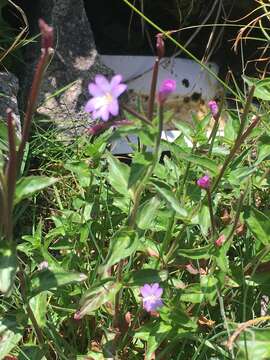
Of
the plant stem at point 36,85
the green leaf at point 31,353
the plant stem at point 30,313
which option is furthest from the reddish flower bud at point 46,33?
the green leaf at point 31,353

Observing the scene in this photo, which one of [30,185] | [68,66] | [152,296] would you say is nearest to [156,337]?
[152,296]

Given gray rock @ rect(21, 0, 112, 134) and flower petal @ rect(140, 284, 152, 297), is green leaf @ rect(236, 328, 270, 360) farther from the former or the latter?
gray rock @ rect(21, 0, 112, 134)

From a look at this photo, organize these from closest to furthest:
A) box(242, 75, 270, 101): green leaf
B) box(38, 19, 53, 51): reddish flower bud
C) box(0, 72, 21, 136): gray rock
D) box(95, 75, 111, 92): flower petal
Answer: box(38, 19, 53, 51): reddish flower bud, box(95, 75, 111, 92): flower petal, box(242, 75, 270, 101): green leaf, box(0, 72, 21, 136): gray rock

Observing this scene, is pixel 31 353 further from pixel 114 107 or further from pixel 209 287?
pixel 114 107

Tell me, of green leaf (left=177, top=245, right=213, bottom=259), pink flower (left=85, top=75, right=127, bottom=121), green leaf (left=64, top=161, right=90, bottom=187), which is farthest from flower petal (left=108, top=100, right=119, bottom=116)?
green leaf (left=64, top=161, right=90, bottom=187)

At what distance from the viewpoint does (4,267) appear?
0.95 m

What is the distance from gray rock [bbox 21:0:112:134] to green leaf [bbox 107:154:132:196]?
25.3 inches

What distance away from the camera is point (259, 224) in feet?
3.99

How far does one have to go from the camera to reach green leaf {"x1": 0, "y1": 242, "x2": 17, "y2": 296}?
93 centimetres

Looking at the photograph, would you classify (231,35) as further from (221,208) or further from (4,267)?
(4,267)

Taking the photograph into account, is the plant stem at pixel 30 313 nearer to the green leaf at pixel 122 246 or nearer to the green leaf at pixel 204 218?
the green leaf at pixel 122 246

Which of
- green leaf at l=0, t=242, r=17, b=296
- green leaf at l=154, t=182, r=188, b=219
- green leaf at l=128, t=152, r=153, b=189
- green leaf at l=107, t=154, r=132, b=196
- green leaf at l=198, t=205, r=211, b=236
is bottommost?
green leaf at l=198, t=205, r=211, b=236

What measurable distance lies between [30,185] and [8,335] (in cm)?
33

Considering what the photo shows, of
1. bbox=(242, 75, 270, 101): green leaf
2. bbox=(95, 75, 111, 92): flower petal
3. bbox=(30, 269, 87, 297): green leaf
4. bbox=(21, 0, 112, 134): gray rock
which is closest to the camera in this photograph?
bbox=(95, 75, 111, 92): flower petal
